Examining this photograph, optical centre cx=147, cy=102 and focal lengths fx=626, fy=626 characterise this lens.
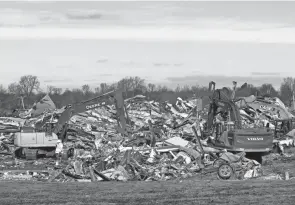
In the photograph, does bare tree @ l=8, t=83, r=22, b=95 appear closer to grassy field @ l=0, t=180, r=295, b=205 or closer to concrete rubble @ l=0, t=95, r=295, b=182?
concrete rubble @ l=0, t=95, r=295, b=182

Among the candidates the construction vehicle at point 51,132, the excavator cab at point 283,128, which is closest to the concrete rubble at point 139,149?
the construction vehicle at point 51,132

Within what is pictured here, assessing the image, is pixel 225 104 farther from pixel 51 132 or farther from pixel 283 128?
pixel 283 128

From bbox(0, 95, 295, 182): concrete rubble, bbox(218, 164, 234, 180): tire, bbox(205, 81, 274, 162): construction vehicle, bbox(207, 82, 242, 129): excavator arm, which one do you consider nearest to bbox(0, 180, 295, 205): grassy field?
bbox(218, 164, 234, 180): tire

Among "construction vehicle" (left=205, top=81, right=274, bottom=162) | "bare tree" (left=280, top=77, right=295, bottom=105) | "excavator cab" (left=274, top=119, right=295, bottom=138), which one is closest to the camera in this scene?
"construction vehicle" (left=205, top=81, right=274, bottom=162)

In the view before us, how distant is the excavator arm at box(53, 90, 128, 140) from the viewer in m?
31.8

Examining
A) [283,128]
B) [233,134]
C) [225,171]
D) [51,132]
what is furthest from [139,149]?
[283,128]

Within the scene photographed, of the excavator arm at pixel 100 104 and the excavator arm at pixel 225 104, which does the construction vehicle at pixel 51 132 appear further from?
the excavator arm at pixel 225 104

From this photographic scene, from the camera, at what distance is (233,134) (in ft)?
83.3

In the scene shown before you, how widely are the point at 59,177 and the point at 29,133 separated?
386 inches

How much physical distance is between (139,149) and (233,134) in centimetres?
394

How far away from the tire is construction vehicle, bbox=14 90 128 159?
10.9 m

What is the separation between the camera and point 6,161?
30.2m

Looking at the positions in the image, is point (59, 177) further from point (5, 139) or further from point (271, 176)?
point (5, 139)

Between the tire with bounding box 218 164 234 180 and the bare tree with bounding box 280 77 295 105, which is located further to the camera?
the bare tree with bounding box 280 77 295 105
